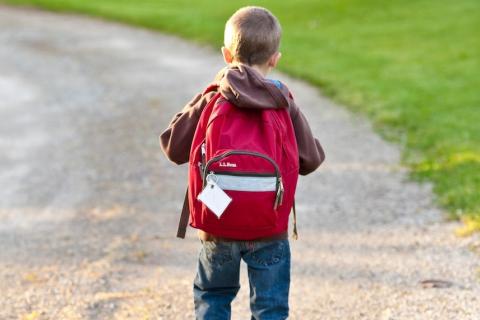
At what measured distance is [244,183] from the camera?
3.03 m

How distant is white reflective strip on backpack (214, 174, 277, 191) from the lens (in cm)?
303

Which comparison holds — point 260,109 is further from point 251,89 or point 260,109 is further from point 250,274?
point 250,274

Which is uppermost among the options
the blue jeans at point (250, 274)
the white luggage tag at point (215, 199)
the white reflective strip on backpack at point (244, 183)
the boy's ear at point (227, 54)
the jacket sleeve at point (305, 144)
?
the boy's ear at point (227, 54)

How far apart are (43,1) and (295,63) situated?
10420 mm

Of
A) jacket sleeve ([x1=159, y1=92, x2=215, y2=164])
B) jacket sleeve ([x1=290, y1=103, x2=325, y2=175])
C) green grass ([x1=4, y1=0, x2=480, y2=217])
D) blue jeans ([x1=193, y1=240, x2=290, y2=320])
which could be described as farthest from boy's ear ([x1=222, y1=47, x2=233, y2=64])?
green grass ([x1=4, y1=0, x2=480, y2=217])

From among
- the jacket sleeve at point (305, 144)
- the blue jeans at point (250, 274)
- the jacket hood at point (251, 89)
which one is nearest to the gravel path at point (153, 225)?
the blue jeans at point (250, 274)

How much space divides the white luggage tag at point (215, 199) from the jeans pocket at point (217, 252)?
0.21 meters

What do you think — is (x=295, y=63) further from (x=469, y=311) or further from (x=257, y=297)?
(x=257, y=297)

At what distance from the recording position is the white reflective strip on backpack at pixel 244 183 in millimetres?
3033

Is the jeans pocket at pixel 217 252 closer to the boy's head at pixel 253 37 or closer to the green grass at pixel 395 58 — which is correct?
the boy's head at pixel 253 37

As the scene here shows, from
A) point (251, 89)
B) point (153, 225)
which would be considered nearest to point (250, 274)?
point (251, 89)

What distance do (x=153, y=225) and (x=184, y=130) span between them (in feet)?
8.91

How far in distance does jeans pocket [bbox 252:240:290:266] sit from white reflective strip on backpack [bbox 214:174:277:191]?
27cm

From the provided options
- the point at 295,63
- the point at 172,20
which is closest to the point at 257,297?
the point at 295,63
